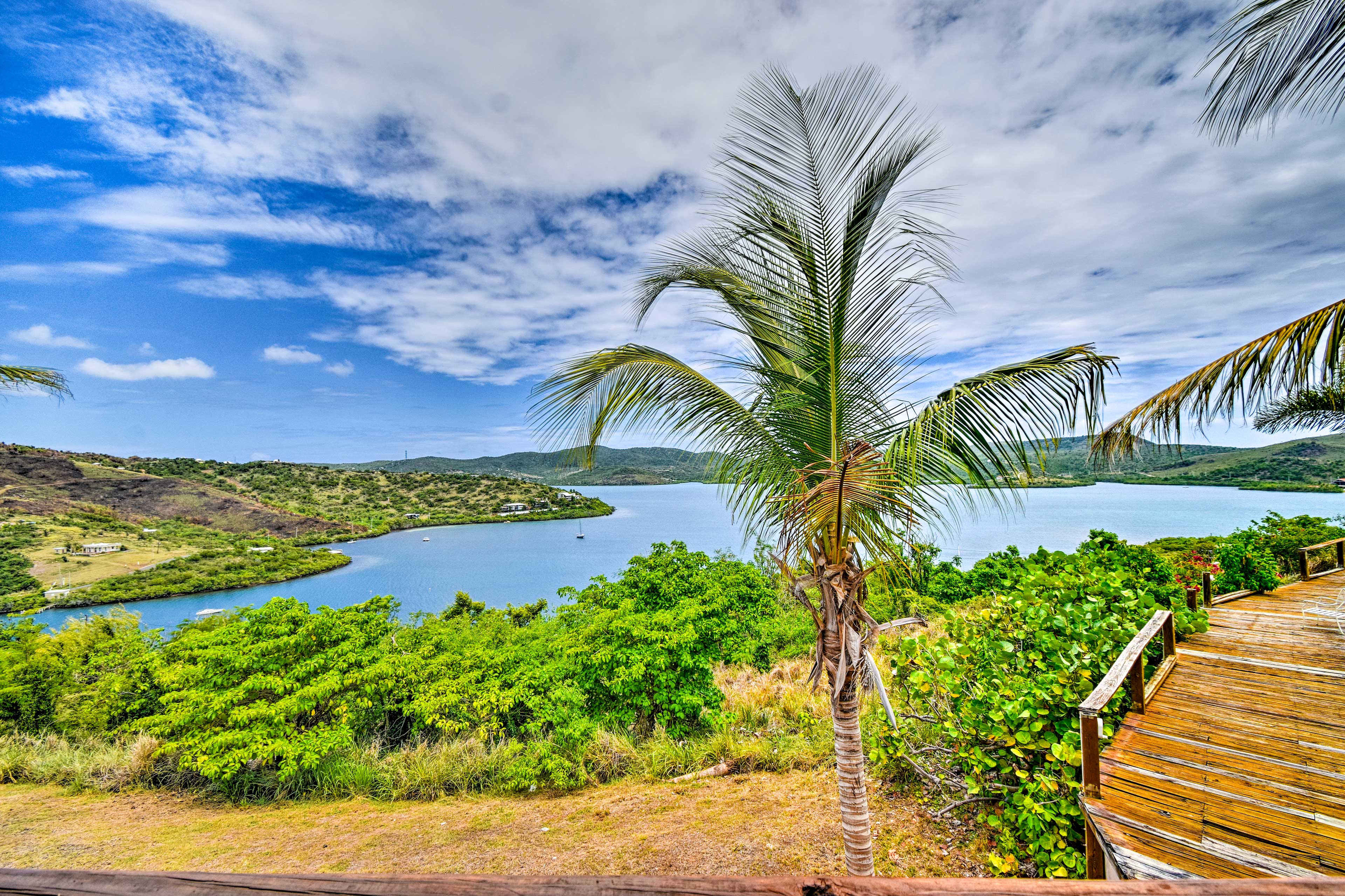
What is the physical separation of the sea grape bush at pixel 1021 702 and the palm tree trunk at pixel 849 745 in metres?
0.95

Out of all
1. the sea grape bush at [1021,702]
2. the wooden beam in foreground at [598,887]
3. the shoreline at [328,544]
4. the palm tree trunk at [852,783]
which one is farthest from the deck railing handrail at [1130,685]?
the shoreline at [328,544]

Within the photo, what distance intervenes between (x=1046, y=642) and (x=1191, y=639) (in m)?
3.75

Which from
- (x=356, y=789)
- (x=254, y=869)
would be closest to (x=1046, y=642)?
(x=254, y=869)

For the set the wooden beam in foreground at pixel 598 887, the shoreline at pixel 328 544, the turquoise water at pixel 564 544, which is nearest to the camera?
the wooden beam in foreground at pixel 598 887

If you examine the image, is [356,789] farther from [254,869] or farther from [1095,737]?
[1095,737]

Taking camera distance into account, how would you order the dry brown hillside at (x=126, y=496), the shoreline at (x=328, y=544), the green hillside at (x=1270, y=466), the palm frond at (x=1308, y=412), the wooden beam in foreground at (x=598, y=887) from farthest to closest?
the green hillside at (x=1270, y=466), the dry brown hillside at (x=126, y=496), the shoreline at (x=328, y=544), the palm frond at (x=1308, y=412), the wooden beam in foreground at (x=598, y=887)

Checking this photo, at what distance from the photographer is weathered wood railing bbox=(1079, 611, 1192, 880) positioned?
3.30 metres

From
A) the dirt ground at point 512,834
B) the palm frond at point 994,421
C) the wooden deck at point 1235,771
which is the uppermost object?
the palm frond at point 994,421

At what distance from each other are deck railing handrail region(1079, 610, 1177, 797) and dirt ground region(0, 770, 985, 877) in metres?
1.12

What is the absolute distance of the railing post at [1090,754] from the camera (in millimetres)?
3387

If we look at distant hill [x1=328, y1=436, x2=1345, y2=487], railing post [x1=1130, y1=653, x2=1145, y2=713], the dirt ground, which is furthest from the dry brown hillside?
railing post [x1=1130, y1=653, x2=1145, y2=713]

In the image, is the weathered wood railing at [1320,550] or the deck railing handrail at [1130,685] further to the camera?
the weathered wood railing at [1320,550]

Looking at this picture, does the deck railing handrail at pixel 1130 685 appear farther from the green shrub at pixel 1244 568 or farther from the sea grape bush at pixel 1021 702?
the green shrub at pixel 1244 568

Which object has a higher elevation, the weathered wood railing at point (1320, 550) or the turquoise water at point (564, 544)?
the weathered wood railing at point (1320, 550)
